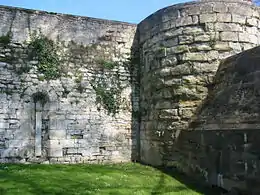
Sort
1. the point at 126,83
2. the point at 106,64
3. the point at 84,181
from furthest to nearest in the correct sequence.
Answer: the point at 126,83, the point at 106,64, the point at 84,181

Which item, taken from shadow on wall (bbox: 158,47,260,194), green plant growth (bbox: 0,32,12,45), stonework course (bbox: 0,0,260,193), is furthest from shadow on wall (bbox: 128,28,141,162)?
green plant growth (bbox: 0,32,12,45)

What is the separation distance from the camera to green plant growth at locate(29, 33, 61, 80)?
960cm

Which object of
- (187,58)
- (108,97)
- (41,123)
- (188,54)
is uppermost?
(188,54)

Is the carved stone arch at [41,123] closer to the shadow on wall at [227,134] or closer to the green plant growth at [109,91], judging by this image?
the green plant growth at [109,91]

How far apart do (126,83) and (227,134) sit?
480 cm

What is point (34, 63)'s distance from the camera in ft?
31.3

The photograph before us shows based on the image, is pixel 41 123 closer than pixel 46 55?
Yes

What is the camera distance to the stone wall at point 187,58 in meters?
8.34

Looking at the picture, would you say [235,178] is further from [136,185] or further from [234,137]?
[136,185]

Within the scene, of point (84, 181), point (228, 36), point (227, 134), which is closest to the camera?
point (227, 134)

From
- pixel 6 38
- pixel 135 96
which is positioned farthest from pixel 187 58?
pixel 6 38

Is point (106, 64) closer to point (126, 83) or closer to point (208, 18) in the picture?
point (126, 83)

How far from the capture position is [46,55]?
9.70 m

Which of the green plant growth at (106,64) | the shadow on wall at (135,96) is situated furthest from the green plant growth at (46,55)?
the shadow on wall at (135,96)
